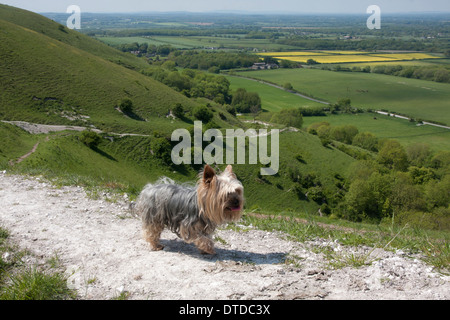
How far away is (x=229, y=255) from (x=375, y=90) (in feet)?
532

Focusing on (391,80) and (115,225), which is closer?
(115,225)

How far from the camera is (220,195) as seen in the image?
8.89 meters

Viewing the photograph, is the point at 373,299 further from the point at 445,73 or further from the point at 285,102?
the point at 445,73

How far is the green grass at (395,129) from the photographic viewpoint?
331ft

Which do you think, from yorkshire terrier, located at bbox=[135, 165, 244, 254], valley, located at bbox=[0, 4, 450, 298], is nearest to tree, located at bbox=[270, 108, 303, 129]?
valley, located at bbox=[0, 4, 450, 298]

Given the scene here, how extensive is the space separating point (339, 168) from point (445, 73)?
142288 millimetres

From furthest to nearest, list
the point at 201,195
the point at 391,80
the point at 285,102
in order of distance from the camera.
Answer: the point at 391,80, the point at 285,102, the point at 201,195

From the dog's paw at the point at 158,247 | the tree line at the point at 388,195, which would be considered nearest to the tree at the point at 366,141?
the tree line at the point at 388,195

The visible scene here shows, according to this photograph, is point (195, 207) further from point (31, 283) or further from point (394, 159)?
point (394, 159)

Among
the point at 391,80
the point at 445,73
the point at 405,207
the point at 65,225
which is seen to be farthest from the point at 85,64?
the point at 445,73

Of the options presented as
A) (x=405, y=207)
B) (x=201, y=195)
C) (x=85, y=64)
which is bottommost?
(x=405, y=207)

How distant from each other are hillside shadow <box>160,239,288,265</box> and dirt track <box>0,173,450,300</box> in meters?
0.03

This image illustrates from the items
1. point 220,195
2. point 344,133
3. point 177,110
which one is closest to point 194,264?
point 220,195
